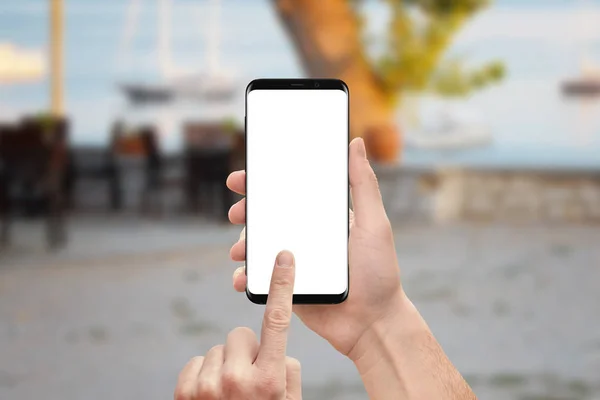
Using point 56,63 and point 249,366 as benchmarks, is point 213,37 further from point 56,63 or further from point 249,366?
point 249,366

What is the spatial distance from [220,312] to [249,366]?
10.9 feet

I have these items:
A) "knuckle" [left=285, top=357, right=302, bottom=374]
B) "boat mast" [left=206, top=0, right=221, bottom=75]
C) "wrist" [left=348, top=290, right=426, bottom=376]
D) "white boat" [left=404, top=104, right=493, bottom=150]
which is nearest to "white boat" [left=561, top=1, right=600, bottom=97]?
"white boat" [left=404, top=104, right=493, bottom=150]

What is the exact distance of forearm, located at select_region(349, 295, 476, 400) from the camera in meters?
0.82

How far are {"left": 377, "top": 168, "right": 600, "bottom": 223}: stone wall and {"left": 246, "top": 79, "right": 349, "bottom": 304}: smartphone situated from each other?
6.09 metres

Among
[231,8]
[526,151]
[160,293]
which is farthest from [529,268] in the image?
[231,8]

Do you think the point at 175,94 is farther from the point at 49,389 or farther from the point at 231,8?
the point at 49,389

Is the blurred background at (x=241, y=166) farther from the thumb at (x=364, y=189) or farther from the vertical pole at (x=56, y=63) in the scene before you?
the thumb at (x=364, y=189)

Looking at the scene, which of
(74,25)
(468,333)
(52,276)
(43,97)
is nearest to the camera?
(468,333)

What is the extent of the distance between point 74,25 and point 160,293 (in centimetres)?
593

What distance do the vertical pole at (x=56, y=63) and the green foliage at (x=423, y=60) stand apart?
318cm

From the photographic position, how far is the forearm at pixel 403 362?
818 millimetres

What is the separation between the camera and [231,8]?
9594 mm

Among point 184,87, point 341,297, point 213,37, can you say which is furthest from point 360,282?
point 213,37

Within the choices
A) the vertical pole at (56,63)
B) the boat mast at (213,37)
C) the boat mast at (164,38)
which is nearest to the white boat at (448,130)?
the boat mast at (213,37)
